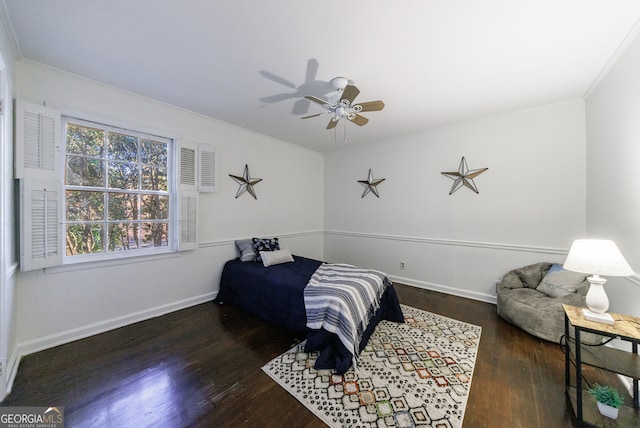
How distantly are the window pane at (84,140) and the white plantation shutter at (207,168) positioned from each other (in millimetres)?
1020

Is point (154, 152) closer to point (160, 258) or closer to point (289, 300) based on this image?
point (160, 258)

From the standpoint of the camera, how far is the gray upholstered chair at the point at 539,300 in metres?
2.34

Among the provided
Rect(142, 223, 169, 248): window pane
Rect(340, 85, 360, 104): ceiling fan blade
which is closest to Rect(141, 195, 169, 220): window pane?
Rect(142, 223, 169, 248): window pane

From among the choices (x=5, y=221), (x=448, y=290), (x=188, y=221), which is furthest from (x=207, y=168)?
(x=448, y=290)

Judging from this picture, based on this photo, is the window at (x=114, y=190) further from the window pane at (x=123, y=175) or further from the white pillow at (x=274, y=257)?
the white pillow at (x=274, y=257)

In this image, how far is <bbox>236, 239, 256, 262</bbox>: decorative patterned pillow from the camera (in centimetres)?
350

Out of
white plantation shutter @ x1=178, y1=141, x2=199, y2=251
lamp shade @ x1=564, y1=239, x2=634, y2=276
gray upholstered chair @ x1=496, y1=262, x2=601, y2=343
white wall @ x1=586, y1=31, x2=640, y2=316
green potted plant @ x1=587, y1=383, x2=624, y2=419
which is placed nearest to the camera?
green potted plant @ x1=587, y1=383, x2=624, y2=419

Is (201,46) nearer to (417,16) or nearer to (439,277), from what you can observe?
(417,16)

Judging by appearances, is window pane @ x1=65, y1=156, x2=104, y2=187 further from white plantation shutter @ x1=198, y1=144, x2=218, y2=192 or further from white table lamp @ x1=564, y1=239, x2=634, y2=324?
white table lamp @ x1=564, y1=239, x2=634, y2=324

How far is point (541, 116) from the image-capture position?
9.88 feet

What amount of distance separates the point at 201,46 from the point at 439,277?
170 inches

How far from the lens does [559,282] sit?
2.62 m

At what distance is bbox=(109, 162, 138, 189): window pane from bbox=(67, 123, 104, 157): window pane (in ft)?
0.62

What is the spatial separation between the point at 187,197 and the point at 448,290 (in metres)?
4.19
